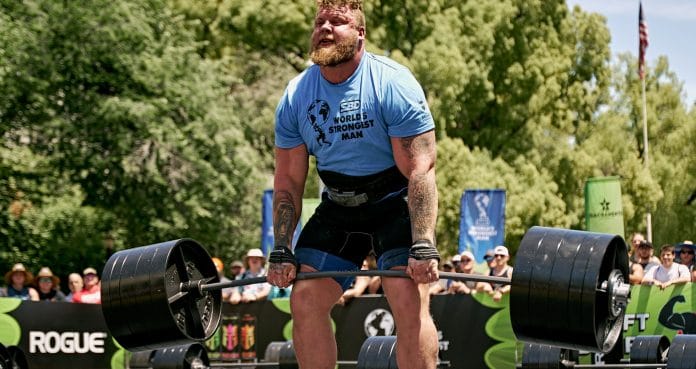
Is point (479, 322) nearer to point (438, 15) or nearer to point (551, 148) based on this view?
point (438, 15)

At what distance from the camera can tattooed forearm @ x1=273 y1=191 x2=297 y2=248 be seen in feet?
20.6

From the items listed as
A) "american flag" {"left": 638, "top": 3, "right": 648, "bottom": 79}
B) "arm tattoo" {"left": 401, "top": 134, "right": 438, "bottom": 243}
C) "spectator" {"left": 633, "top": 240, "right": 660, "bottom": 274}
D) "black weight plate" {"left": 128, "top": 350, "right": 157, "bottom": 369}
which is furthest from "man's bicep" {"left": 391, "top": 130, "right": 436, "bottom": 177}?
"american flag" {"left": 638, "top": 3, "right": 648, "bottom": 79}

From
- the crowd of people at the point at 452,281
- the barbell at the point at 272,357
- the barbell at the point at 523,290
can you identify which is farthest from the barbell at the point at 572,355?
the barbell at the point at 523,290

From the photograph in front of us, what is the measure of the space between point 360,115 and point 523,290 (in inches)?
46.8

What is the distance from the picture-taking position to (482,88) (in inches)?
1185

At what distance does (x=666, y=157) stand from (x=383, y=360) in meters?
→ 30.0

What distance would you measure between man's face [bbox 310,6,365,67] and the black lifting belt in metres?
0.58

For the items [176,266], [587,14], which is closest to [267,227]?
[176,266]

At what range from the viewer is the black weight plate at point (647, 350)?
10320mm

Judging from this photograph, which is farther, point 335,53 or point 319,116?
point 319,116

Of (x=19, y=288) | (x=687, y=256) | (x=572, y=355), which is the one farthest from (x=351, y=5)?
(x=19, y=288)

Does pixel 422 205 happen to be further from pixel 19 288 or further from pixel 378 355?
pixel 19 288

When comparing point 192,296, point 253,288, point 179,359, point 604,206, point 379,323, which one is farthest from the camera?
point 604,206

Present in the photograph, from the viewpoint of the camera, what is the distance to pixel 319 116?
20.1 ft
